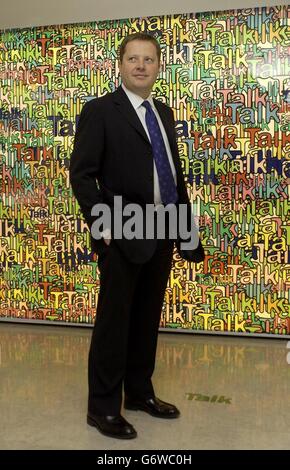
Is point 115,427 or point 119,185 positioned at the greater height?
point 119,185

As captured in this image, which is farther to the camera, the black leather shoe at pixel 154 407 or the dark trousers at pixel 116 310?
the black leather shoe at pixel 154 407

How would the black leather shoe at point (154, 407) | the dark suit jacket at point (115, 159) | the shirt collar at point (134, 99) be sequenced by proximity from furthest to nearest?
the black leather shoe at point (154, 407), the shirt collar at point (134, 99), the dark suit jacket at point (115, 159)

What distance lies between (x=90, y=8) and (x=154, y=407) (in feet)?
8.68

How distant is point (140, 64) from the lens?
238 centimetres

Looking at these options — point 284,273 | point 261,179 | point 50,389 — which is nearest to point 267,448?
point 50,389

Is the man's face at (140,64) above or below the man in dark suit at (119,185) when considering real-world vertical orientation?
above

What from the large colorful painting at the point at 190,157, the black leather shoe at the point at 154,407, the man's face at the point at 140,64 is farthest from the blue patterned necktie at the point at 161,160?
the large colorful painting at the point at 190,157

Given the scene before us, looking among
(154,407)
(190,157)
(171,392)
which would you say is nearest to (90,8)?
(190,157)

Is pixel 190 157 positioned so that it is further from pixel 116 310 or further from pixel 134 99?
pixel 116 310

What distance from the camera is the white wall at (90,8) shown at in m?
3.76

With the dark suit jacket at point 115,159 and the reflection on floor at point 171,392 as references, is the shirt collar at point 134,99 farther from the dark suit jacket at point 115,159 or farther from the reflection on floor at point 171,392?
the reflection on floor at point 171,392

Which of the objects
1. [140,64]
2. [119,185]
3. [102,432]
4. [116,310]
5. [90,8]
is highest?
[90,8]

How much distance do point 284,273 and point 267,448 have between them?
1.66m

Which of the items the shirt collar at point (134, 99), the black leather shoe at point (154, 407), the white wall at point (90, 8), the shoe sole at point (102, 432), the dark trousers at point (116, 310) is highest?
the white wall at point (90, 8)
